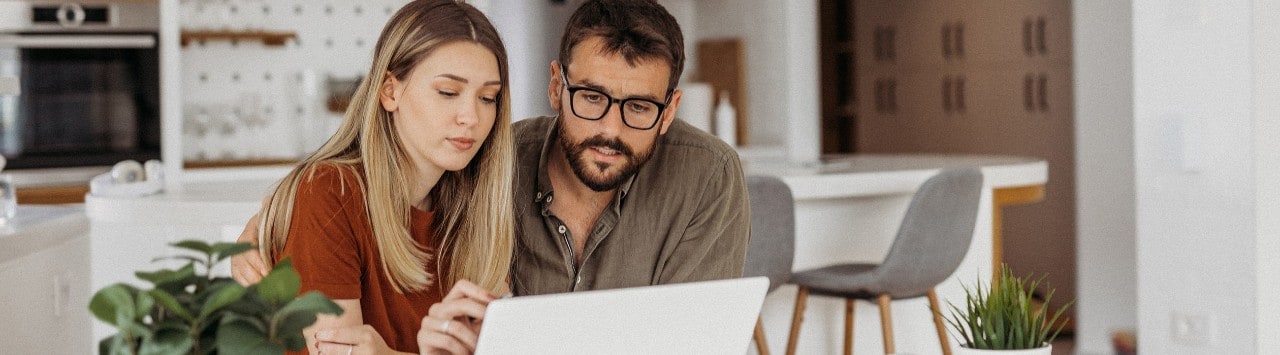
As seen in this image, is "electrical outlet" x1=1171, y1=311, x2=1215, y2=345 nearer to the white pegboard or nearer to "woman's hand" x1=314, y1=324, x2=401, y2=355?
the white pegboard

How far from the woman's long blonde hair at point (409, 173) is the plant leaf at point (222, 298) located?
615 millimetres

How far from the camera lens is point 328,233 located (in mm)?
1452

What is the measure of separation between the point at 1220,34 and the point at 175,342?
13.7 ft

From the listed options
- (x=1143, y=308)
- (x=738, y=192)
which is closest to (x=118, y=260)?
(x=738, y=192)

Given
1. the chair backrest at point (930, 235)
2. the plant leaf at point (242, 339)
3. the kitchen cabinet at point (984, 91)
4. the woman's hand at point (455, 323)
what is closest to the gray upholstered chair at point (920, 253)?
the chair backrest at point (930, 235)

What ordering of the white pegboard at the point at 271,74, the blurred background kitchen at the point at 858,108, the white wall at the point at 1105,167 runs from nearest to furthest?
the blurred background kitchen at the point at 858,108 < the white pegboard at the point at 271,74 < the white wall at the point at 1105,167

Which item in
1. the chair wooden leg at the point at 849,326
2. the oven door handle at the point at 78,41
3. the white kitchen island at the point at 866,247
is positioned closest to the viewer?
the chair wooden leg at the point at 849,326

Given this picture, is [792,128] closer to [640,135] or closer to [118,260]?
[118,260]

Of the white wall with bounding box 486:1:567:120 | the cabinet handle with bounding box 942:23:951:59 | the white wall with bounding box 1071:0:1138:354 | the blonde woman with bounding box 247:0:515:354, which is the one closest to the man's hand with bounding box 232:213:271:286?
the blonde woman with bounding box 247:0:515:354

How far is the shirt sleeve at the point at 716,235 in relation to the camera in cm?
195

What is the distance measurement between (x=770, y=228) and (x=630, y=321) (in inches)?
86.5

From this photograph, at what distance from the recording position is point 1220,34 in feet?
14.1

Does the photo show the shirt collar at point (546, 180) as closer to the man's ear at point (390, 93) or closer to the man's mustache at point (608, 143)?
the man's mustache at point (608, 143)

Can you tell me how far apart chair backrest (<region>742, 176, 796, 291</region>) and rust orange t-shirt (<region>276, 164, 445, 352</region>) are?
168cm
